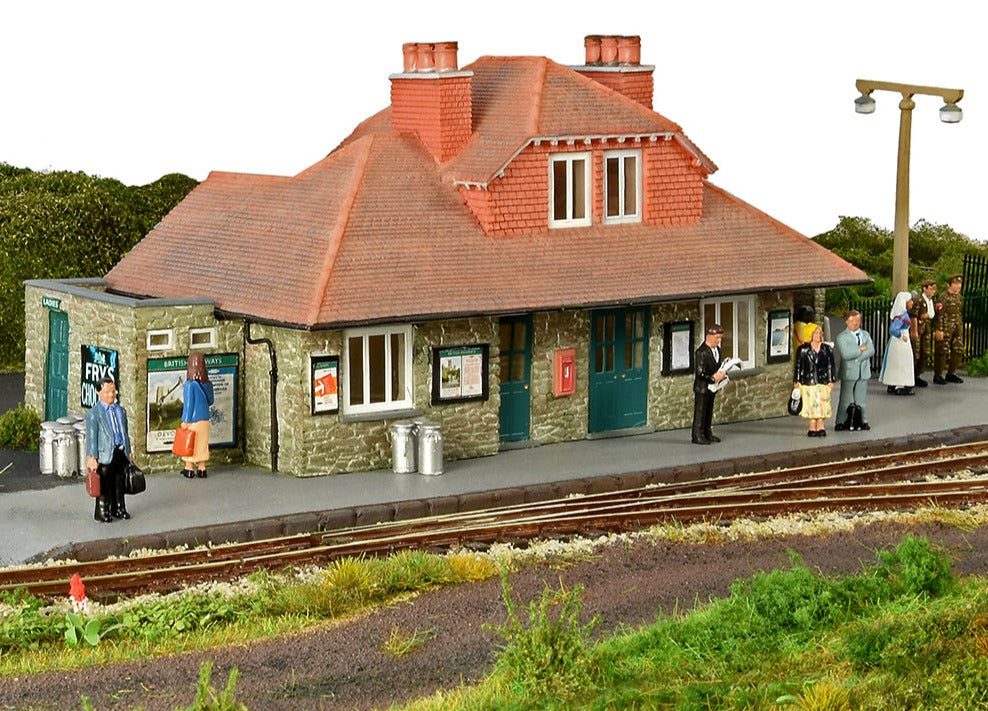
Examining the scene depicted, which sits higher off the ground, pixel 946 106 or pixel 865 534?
pixel 946 106

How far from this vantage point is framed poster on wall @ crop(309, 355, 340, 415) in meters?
26.3

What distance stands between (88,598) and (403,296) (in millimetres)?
6899

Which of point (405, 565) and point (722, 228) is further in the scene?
point (722, 228)

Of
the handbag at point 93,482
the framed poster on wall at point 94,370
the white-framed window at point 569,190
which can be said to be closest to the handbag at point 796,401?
the white-framed window at point 569,190

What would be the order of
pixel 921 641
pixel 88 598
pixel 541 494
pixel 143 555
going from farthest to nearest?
pixel 541 494 → pixel 143 555 → pixel 88 598 → pixel 921 641

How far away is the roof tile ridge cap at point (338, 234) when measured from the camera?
25969 mm

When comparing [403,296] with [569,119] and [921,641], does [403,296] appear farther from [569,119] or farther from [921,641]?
[921,641]

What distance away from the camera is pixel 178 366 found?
1054 inches

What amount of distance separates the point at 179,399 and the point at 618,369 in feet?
21.8

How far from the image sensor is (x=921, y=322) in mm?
33469

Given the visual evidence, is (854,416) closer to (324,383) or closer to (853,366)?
(853,366)

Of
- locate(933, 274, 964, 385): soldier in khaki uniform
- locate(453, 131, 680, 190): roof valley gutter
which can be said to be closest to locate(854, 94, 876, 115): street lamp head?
locate(933, 274, 964, 385): soldier in khaki uniform

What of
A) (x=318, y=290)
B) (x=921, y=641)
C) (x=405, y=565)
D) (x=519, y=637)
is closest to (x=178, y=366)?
(x=318, y=290)

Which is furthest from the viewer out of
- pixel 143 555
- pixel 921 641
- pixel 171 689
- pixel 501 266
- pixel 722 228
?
pixel 722 228
